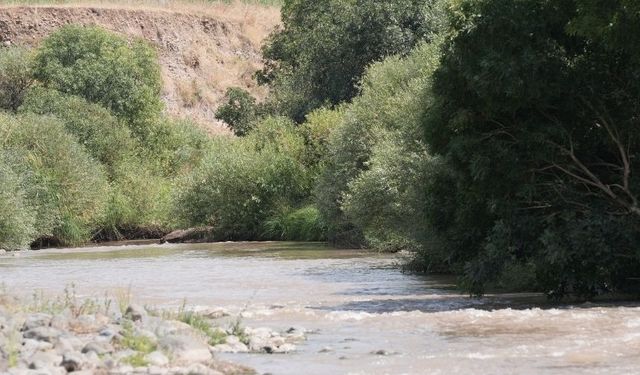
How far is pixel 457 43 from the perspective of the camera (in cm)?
2720

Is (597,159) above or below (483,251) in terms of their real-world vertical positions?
above

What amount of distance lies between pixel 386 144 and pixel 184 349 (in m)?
27.0

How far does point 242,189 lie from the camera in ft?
206

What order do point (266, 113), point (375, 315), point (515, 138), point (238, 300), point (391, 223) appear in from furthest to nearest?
point (266, 113), point (391, 223), point (238, 300), point (515, 138), point (375, 315)

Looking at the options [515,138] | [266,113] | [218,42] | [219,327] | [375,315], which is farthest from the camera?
[218,42]

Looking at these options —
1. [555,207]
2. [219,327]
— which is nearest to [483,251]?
[555,207]

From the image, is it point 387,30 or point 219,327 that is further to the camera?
Answer: point 387,30

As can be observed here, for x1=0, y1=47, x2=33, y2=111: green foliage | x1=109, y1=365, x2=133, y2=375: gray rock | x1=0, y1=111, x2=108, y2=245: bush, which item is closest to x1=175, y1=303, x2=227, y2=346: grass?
x1=109, y1=365, x2=133, y2=375: gray rock

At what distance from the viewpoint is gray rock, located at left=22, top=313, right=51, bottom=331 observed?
18.4 metres

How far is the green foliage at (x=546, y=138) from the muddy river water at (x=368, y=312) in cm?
113

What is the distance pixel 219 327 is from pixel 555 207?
9.48m

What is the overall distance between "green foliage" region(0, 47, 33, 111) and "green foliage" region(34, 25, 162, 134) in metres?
3.77

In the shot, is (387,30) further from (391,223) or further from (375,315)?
(375,315)

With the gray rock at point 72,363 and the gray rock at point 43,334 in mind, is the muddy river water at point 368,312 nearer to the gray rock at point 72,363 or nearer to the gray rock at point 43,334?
the gray rock at point 43,334
